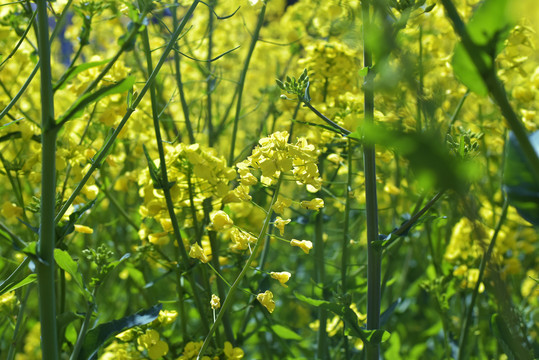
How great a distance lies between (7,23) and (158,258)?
56 cm

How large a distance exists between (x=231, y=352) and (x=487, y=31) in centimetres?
83

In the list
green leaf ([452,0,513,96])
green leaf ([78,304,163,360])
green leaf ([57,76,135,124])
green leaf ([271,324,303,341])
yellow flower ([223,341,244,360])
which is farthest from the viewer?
green leaf ([271,324,303,341])

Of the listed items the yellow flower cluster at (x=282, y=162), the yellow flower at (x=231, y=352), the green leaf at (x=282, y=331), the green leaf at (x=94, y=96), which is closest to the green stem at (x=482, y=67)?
the green leaf at (x=94, y=96)

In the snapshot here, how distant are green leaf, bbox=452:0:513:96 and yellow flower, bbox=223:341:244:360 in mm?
776

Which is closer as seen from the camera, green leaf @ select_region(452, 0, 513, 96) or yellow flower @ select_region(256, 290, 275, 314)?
green leaf @ select_region(452, 0, 513, 96)

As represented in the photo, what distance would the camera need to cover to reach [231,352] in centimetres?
104

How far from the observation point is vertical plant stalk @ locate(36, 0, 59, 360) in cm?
64

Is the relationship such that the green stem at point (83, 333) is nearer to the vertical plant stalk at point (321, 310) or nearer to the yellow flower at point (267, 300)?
the yellow flower at point (267, 300)

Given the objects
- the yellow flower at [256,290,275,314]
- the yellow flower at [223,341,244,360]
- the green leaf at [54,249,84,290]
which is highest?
the green leaf at [54,249,84,290]

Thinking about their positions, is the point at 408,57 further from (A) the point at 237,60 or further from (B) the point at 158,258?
(A) the point at 237,60

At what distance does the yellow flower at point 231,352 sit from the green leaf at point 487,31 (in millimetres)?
776

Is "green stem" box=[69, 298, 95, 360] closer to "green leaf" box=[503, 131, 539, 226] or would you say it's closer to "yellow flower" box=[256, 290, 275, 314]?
"yellow flower" box=[256, 290, 275, 314]

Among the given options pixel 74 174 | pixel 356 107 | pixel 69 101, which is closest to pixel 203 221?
pixel 74 174

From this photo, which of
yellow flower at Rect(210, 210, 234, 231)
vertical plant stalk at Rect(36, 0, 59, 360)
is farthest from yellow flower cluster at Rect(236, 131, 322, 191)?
vertical plant stalk at Rect(36, 0, 59, 360)
